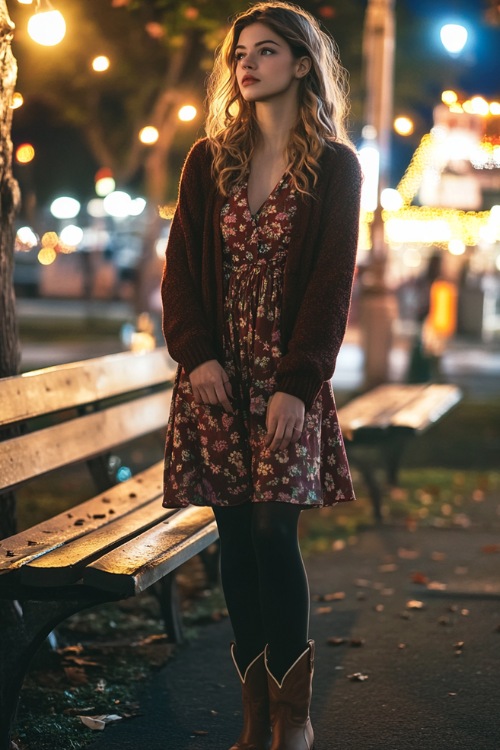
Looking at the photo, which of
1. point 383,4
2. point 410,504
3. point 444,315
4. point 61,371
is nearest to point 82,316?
point 444,315

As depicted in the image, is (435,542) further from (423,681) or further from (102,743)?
(102,743)

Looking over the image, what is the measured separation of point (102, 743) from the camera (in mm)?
3963

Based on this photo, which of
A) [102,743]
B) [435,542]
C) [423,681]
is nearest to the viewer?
[102,743]

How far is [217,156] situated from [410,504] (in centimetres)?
473

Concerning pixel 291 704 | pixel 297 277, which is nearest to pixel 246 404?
pixel 297 277

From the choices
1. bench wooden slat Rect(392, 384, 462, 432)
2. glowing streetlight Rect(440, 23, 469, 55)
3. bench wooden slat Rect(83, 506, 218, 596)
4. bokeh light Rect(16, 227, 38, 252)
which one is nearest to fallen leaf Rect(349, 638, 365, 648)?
bench wooden slat Rect(83, 506, 218, 596)

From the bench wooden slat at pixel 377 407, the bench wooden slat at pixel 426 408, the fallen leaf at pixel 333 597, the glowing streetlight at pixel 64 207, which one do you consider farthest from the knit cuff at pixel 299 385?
the glowing streetlight at pixel 64 207

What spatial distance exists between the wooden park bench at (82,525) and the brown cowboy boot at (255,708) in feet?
1.32

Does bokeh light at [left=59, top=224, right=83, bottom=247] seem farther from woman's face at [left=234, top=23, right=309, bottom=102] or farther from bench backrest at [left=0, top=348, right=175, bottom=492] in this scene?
woman's face at [left=234, top=23, right=309, bottom=102]

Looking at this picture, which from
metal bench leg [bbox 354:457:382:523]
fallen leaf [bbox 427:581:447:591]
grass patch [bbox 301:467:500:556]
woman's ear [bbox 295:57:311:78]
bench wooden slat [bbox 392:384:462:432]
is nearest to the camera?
woman's ear [bbox 295:57:311:78]

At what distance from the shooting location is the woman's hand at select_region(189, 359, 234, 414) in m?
3.50

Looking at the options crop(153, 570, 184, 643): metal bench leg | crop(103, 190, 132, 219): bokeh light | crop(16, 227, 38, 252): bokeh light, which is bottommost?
crop(153, 570, 184, 643): metal bench leg

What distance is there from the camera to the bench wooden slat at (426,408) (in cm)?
701

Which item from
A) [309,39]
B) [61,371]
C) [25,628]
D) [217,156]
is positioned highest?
[309,39]
